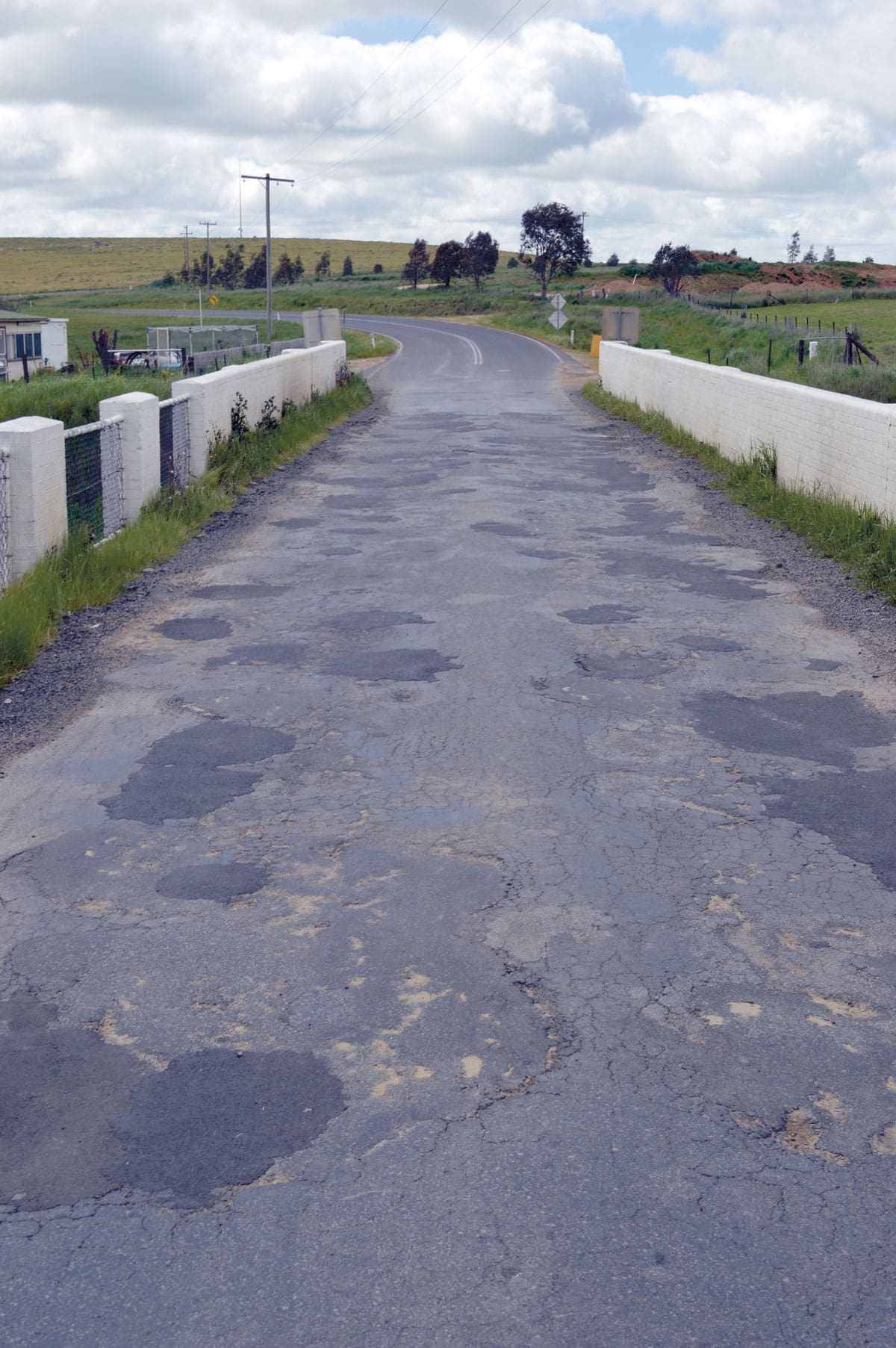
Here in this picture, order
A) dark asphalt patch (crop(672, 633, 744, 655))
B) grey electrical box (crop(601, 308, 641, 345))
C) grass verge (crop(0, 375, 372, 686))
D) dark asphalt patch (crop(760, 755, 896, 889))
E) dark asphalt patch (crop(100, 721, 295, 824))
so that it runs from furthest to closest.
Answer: grey electrical box (crop(601, 308, 641, 345)) < dark asphalt patch (crop(672, 633, 744, 655)) < grass verge (crop(0, 375, 372, 686)) < dark asphalt patch (crop(100, 721, 295, 824)) < dark asphalt patch (crop(760, 755, 896, 889))

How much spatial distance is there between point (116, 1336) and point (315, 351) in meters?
26.2

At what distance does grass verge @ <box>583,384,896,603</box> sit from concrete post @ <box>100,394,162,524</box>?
6849 mm

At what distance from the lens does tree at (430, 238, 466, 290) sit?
138 metres

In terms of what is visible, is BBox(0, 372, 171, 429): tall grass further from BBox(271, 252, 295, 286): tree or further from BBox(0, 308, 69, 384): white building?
BBox(271, 252, 295, 286): tree

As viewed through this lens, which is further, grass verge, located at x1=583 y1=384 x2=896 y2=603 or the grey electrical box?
the grey electrical box

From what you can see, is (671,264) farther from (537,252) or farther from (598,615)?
(598,615)

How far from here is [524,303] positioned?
10462 cm

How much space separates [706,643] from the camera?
9.92 m

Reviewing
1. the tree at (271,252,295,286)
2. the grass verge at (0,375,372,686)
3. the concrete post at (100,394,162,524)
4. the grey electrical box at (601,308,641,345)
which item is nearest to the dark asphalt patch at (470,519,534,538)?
the grass verge at (0,375,372,686)

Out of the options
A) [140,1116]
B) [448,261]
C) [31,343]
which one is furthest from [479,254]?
[140,1116]

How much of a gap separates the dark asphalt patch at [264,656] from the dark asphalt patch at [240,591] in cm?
175

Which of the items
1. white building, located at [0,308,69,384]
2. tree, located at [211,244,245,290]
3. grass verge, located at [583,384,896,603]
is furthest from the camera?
tree, located at [211,244,245,290]

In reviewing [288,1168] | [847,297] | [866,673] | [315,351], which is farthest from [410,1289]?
[847,297]

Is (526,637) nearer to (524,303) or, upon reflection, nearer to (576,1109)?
(576,1109)
